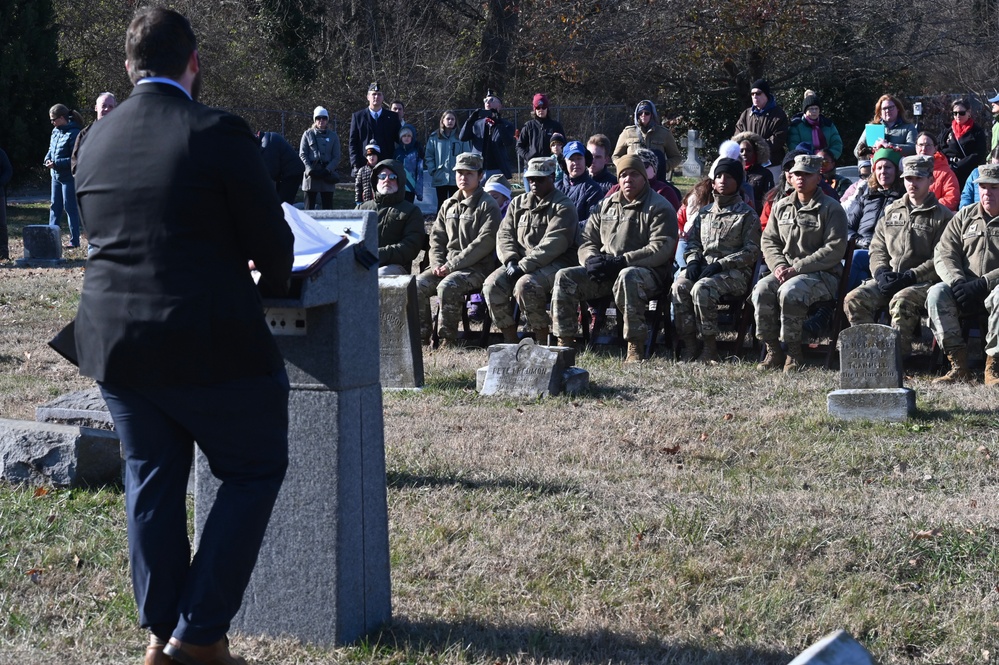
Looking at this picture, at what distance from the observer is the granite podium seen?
14.0 ft

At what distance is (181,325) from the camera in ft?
11.6

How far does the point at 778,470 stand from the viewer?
6.91m

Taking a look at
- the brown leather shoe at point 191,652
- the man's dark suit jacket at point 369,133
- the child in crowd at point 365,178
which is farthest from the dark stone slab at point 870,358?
the man's dark suit jacket at point 369,133

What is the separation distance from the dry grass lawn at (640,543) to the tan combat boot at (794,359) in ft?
4.55

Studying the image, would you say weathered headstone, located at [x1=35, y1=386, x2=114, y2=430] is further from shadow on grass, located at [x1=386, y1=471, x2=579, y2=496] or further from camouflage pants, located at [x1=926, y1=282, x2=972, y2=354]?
camouflage pants, located at [x1=926, y1=282, x2=972, y2=354]

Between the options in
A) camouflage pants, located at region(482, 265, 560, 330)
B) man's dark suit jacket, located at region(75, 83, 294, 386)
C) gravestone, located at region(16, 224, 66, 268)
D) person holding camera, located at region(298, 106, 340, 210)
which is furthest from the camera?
person holding camera, located at region(298, 106, 340, 210)

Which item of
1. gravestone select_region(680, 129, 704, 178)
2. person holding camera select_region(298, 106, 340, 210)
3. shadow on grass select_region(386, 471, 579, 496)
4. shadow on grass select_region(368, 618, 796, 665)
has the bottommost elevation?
shadow on grass select_region(368, 618, 796, 665)

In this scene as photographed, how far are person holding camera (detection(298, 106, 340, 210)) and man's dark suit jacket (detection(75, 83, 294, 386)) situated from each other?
54.6 ft

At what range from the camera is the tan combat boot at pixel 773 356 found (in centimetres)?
1008

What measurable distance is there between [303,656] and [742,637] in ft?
5.23

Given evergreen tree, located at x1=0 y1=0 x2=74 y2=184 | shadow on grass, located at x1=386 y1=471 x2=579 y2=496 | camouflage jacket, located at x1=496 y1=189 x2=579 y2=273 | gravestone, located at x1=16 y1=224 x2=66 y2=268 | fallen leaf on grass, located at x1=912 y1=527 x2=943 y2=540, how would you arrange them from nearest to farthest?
fallen leaf on grass, located at x1=912 y1=527 x2=943 y2=540 < shadow on grass, located at x1=386 y1=471 x2=579 y2=496 < camouflage jacket, located at x1=496 y1=189 x2=579 y2=273 < gravestone, located at x1=16 y1=224 x2=66 y2=268 < evergreen tree, located at x1=0 y1=0 x2=74 y2=184

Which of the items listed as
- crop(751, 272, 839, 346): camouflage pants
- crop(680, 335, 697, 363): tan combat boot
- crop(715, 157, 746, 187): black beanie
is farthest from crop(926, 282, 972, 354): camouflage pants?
crop(715, 157, 746, 187): black beanie

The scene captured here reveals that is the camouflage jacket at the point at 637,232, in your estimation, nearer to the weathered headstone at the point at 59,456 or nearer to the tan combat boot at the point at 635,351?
the tan combat boot at the point at 635,351

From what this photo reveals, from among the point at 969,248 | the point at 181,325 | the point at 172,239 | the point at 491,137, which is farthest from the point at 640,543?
the point at 491,137
